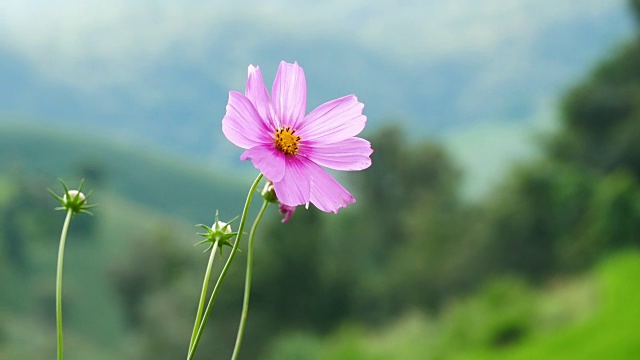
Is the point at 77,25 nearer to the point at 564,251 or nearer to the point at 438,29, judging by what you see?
the point at 438,29

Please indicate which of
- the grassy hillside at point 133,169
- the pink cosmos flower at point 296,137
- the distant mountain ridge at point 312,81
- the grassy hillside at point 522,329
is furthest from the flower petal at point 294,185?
the distant mountain ridge at point 312,81

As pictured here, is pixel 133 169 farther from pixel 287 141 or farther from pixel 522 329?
pixel 287 141

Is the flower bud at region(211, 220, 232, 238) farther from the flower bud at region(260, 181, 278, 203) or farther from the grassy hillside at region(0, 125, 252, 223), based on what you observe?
the grassy hillside at region(0, 125, 252, 223)

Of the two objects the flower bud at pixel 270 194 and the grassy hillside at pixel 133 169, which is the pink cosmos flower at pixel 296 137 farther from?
the grassy hillside at pixel 133 169

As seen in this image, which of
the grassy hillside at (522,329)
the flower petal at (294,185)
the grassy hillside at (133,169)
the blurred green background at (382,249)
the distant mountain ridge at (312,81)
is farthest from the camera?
the distant mountain ridge at (312,81)

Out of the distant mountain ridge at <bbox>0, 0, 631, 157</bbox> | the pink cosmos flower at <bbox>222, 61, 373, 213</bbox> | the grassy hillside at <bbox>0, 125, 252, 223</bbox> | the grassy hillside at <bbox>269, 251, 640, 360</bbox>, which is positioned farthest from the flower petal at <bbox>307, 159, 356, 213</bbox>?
the distant mountain ridge at <bbox>0, 0, 631, 157</bbox>

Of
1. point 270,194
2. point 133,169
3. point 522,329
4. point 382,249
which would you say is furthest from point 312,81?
point 270,194

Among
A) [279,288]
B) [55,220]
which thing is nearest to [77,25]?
[55,220]
